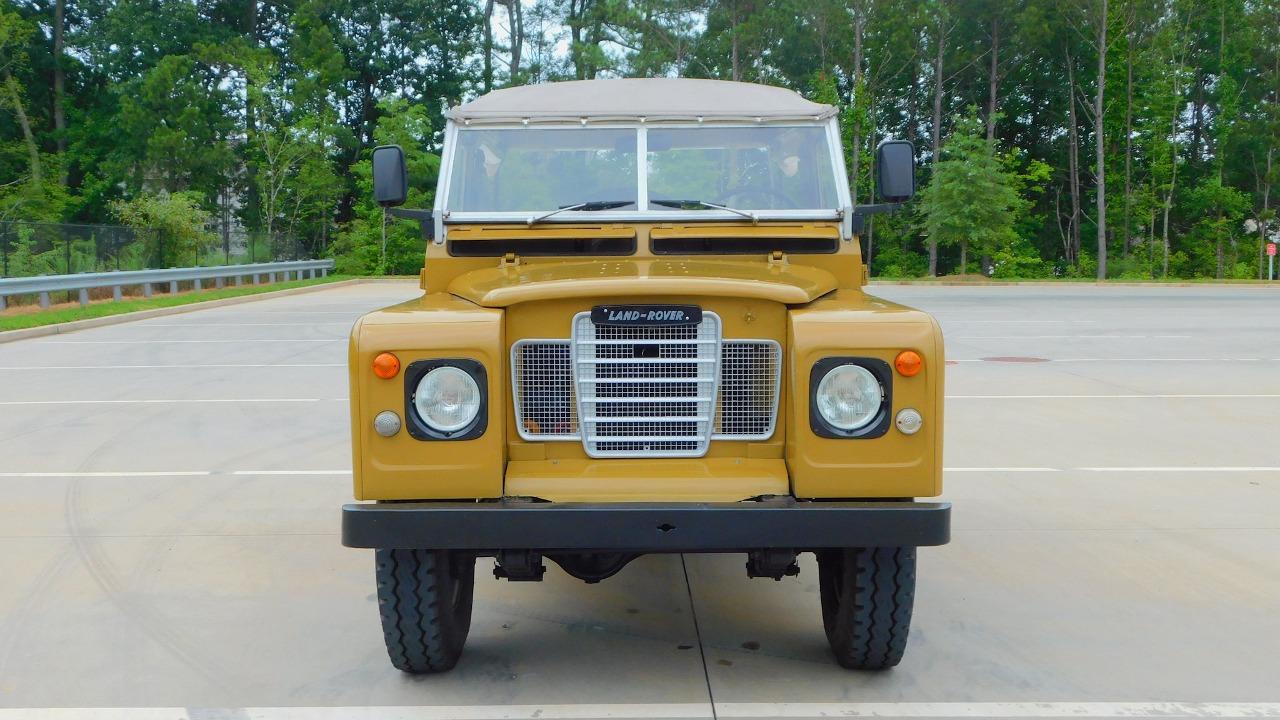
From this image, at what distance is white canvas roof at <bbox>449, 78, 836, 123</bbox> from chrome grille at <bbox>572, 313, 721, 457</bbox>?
5.77 ft

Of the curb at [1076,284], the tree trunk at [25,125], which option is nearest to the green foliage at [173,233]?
the tree trunk at [25,125]

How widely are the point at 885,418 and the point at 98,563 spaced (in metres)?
4.03

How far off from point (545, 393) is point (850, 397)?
1.02 metres

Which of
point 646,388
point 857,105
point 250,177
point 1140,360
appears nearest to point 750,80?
point 857,105

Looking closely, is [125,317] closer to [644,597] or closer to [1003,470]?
[1003,470]

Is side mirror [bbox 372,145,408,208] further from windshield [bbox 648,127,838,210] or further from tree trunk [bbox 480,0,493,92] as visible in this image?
tree trunk [bbox 480,0,493,92]

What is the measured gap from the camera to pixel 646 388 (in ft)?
13.1

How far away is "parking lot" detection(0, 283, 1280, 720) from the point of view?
4094mm

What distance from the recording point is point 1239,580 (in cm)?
541

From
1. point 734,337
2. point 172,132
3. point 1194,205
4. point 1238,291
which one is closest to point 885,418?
point 734,337

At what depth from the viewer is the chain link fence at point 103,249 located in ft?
84.2

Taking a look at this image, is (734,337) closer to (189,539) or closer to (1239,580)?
(1239,580)

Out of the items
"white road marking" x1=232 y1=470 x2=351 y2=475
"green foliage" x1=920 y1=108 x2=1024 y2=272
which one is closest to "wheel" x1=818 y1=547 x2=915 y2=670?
"white road marking" x1=232 y1=470 x2=351 y2=475

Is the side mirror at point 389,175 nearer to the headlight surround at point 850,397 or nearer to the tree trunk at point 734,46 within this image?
the headlight surround at point 850,397
